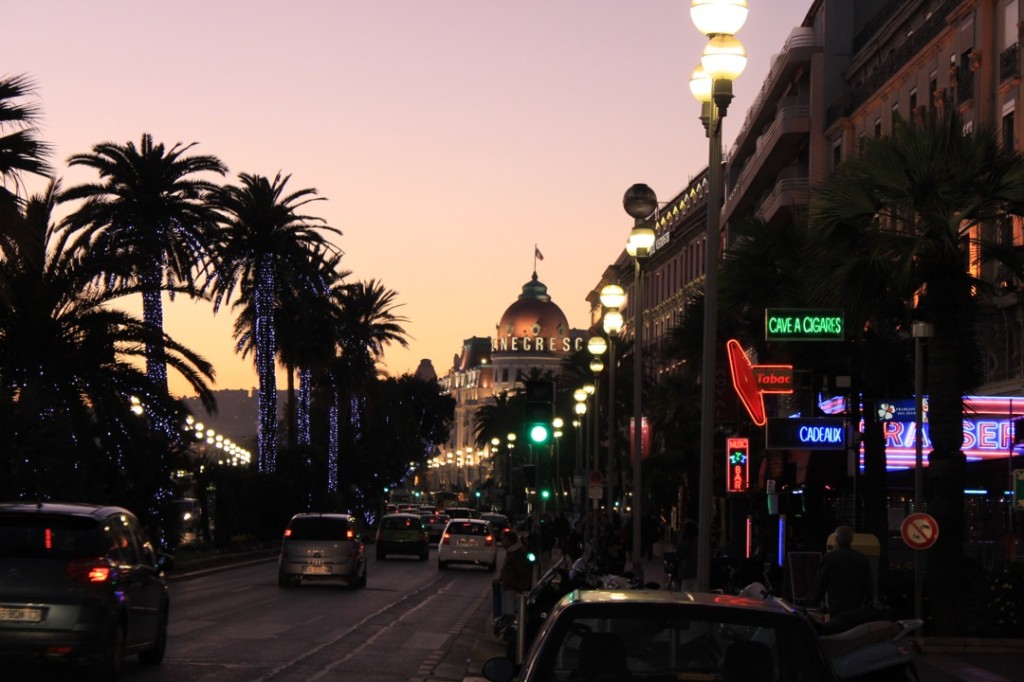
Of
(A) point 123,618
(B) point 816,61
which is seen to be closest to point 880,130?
(B) point 816,61

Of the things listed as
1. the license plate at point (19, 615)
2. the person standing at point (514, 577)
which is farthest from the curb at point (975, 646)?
the license plate at point (19, 615)

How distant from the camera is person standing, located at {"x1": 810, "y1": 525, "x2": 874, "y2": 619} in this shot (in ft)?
54.9

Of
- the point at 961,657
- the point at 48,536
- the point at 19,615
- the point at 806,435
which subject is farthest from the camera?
the point at 806,435

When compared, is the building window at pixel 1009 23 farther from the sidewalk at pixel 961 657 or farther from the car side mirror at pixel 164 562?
the car side mirror at pixel 164 562

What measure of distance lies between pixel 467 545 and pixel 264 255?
1358 centimetres

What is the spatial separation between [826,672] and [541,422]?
88.7 feet

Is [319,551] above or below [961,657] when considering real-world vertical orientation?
above

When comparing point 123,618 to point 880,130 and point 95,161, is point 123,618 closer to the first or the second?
point 95,161

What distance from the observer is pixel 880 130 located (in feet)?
160

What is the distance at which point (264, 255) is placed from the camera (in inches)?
2231

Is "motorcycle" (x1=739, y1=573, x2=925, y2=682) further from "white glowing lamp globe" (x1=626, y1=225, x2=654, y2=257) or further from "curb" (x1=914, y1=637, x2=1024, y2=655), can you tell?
"white glowing lamp globe" (x1=626, y1=225, x2=654, y2=257)

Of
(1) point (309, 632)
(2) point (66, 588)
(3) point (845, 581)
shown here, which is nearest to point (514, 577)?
(1) point (309, 632)

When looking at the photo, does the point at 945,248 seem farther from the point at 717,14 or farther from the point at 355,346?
the point at 355,346

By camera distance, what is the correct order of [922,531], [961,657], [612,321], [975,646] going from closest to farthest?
[961,657], [922,531], [975,646], [612,321]
